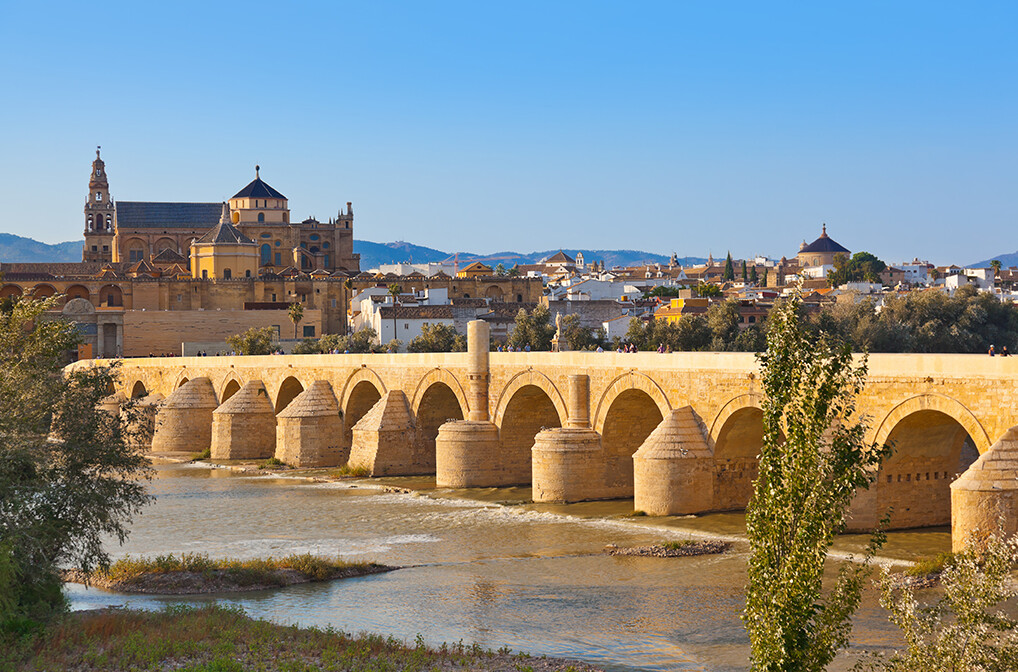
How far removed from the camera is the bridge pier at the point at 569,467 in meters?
26.4

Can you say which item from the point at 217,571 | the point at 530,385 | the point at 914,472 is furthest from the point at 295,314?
the point at 914,472

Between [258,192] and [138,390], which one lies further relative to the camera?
[258,192]

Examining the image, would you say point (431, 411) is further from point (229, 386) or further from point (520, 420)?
point (229, 386)

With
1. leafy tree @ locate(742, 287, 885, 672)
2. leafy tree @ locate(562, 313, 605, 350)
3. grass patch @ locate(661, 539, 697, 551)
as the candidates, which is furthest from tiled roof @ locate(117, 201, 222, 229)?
leafy tree @ locate(742, 287, 885, 672)

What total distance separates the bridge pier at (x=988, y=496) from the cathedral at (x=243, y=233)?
270 feet

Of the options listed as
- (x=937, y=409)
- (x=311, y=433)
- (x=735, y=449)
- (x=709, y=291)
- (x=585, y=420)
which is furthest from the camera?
(x=709, y=291)

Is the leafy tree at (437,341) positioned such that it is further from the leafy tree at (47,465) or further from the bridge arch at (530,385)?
the leafy tree at (47,465)

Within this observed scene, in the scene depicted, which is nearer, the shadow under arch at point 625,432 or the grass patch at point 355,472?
the shadow under arch at point 625,432

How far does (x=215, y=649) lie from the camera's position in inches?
578

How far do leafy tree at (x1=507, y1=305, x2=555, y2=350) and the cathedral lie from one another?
1478 inches

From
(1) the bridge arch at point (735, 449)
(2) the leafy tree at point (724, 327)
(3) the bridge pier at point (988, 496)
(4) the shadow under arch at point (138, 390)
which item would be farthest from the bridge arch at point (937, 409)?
(4) the shadow under arch at point (138, 390)

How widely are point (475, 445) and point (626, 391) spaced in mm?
5152

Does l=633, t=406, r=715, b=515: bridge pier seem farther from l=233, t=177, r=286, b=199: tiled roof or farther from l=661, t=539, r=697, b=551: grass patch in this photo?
l=233, t=177, r=286, b=199: tiled roof

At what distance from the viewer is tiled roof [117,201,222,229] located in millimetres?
107000
